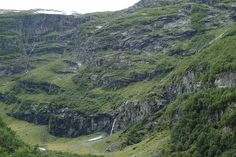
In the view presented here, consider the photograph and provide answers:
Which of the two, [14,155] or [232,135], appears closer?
[14,155]

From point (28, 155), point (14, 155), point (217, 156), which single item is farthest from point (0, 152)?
point (217, 156)

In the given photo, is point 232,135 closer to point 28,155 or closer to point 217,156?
point 217,156

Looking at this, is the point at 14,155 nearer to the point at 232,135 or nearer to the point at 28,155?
the point at 28,155

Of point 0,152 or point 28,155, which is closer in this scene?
point 0,152

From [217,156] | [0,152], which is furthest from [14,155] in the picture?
[217,156]

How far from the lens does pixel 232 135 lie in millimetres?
199375

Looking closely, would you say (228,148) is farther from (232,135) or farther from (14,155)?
(14,155)

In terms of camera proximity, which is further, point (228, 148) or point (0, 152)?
point (228, 148)

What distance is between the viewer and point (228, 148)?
19762cm

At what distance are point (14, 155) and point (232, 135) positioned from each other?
8699 centimetres

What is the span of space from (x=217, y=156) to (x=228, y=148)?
18.2 feet

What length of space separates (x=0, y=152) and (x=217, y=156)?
281 feet

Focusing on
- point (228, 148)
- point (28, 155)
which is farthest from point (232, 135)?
point (28, 155)

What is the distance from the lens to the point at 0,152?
6973 inches
